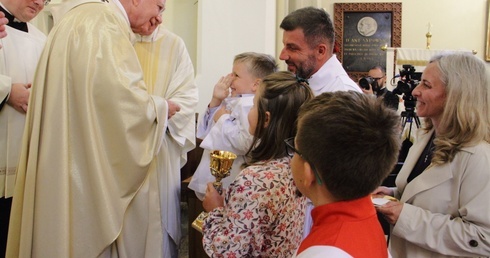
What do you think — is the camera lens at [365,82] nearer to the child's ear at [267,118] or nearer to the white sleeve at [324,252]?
the child's ear at [267,118]

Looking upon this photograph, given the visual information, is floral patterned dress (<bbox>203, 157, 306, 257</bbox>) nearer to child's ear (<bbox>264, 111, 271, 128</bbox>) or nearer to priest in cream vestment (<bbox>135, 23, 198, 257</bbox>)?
child's ear (<bbox>264, 111, 271, 128</bbox>)

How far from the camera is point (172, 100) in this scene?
219 cm

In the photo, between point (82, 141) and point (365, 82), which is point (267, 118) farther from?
point (365, 82)

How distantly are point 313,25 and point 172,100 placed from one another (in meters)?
0.78

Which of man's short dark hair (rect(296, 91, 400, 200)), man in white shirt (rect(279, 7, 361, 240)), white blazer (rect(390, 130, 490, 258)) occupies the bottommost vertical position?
white blazer (rect(390, 130, 490, 258))

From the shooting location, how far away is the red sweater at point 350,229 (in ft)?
2.97

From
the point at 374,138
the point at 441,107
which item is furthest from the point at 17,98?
the point at 441,107

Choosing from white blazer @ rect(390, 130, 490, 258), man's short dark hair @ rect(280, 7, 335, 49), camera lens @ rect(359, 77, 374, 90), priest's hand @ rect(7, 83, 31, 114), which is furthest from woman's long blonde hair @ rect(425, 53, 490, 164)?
camera lens @ rect(359, 77, 374, 90)

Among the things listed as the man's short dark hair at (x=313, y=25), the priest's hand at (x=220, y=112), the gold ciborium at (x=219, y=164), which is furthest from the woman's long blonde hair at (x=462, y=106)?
the priest's hand at (x=220, y=112)

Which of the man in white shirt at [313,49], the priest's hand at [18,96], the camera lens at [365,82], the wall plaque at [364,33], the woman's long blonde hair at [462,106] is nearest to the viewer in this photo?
the woman's long blonde hair at [462,106]

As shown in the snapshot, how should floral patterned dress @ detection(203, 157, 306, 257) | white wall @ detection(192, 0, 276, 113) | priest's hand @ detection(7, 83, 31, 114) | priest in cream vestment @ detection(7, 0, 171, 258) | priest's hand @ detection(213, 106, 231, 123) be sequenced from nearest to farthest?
floral patterned dress @ detection(203, 157, 306, 257)
priest in cream vestment @ detection(7, 0, 171, 258)
priest's hand @ detection(7, 83, 31, 114)
priest's hand @ detection(213, 106, 231, 123)
white wall @ detection(192, 0, 276, 113)

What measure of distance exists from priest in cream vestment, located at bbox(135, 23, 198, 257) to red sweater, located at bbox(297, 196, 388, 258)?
1.30m

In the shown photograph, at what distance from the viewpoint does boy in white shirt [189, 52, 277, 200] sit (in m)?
1.96

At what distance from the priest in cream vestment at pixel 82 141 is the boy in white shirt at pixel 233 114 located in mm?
343
